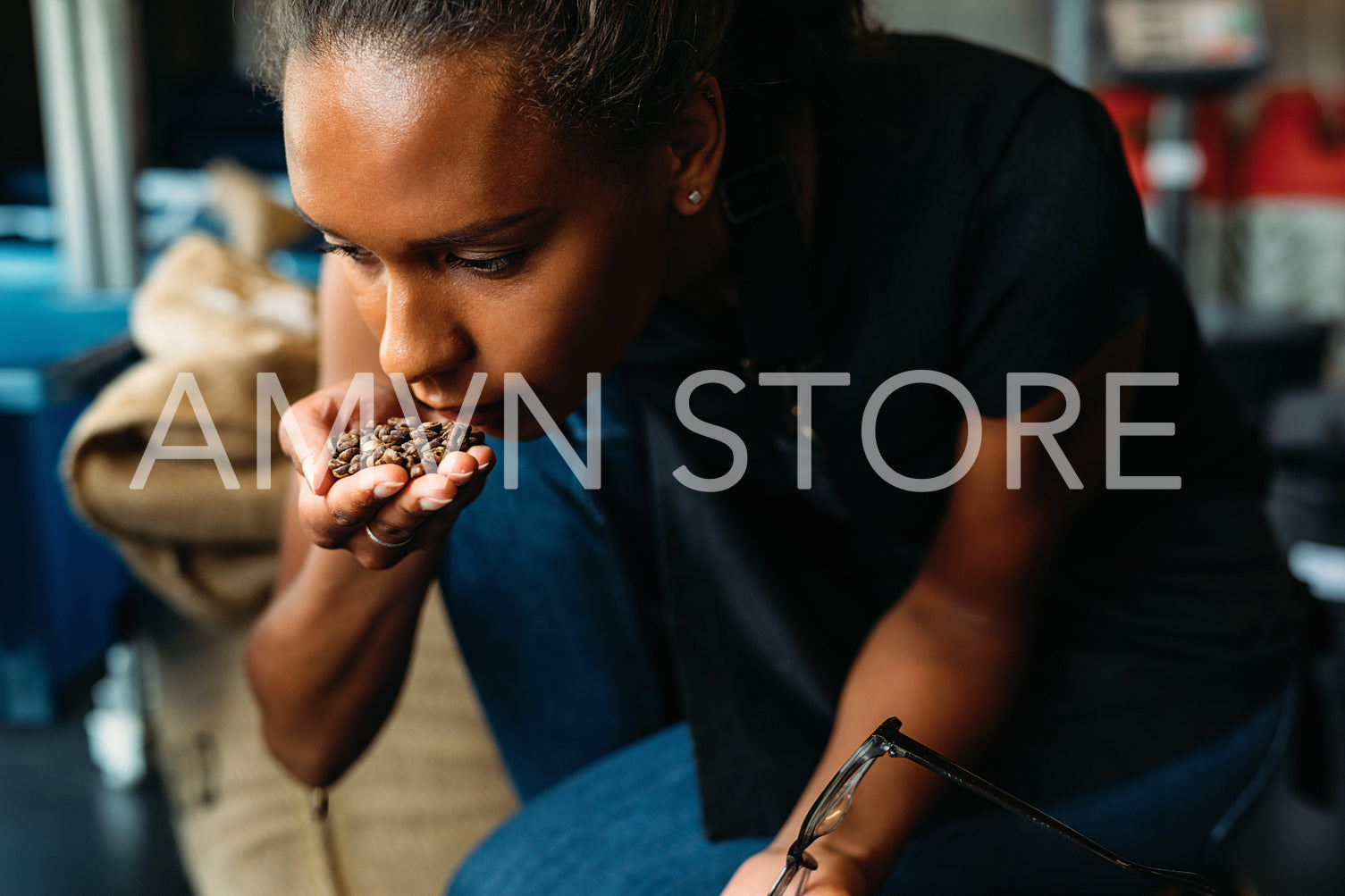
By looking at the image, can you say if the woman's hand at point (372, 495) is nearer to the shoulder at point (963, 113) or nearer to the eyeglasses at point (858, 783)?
the eyeglasses at point (858, 783)

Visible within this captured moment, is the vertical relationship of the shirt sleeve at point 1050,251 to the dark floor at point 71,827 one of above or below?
above

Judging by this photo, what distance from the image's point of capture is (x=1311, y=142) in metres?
3.96

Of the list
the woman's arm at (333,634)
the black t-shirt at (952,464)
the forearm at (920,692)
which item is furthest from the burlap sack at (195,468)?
the forearm at (920,692)

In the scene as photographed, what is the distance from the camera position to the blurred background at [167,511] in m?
1.31

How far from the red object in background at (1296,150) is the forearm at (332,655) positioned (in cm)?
397

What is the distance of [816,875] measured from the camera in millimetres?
712

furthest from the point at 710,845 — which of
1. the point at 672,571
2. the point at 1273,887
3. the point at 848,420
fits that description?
the point at 1273,887

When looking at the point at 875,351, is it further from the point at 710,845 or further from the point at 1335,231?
the point at 1335,231

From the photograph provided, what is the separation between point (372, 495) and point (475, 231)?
0.15 meters

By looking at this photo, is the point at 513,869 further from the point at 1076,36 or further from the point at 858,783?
the point at 1076,36

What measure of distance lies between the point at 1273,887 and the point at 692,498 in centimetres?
107

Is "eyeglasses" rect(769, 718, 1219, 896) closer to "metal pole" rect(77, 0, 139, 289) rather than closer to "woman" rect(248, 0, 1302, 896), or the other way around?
"woman" rect(248, 0, 1302, 896)

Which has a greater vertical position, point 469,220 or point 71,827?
point 469,220

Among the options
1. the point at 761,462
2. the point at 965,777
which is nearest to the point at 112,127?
the point at 761,462
